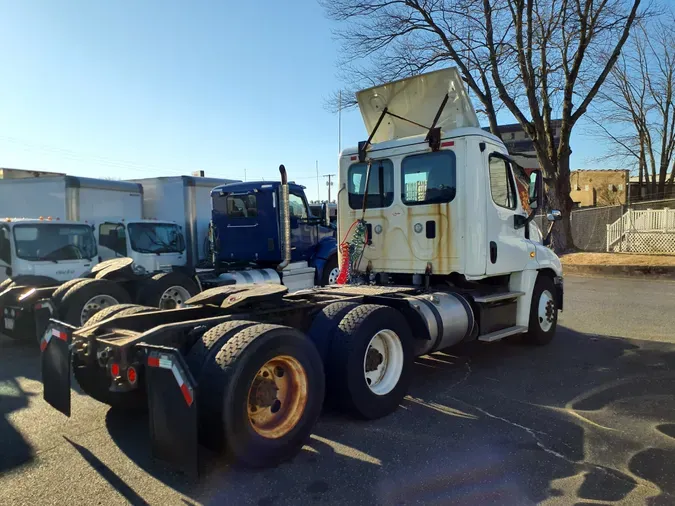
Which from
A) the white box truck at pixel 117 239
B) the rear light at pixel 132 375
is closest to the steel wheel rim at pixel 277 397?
the rear light at pixel 132 375

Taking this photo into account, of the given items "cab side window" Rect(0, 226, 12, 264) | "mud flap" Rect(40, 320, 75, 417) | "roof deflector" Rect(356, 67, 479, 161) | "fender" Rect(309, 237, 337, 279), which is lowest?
"mud flap" Rect(40, 320, 75, 417)

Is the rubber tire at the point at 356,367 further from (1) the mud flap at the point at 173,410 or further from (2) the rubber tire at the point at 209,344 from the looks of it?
(1) the mud flap at the point at 173,410

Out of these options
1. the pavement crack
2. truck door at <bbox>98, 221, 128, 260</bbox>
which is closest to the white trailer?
truck door at <bbox>98, 221, 128, 260</bbox>

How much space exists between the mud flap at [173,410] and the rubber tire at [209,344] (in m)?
0.24

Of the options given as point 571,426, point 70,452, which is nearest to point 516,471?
point 571,426

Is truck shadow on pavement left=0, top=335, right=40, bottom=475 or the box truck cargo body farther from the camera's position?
the box truck cargo body

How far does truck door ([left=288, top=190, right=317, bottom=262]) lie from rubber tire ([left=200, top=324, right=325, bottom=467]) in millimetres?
7315

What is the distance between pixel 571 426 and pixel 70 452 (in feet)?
13.7

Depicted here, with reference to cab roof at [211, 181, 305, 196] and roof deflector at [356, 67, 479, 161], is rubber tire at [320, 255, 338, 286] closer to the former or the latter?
cab roof at [211, 181, 305, 196]

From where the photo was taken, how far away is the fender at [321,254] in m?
11.5

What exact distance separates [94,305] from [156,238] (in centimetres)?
367

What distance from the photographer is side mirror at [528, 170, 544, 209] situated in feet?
24.1

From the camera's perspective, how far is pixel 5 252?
832cm

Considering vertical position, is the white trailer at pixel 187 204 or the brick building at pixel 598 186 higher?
the brick building at pixel 598 186
